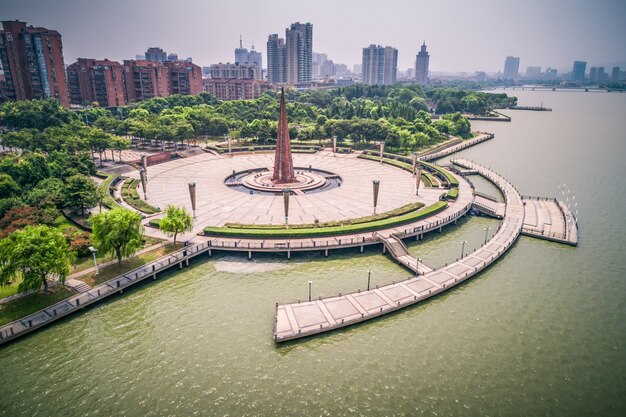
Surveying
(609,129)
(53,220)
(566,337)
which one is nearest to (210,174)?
(53,220)

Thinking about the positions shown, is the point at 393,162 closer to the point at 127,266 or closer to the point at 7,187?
the point at 127,266

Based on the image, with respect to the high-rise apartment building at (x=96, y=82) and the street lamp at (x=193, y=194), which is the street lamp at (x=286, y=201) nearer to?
the street lamp at (x=193, y=194)

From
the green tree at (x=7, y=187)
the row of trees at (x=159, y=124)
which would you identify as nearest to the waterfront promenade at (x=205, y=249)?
the green tree at (x=7, y=187)

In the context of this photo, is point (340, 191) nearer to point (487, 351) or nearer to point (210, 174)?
point (210, 174)

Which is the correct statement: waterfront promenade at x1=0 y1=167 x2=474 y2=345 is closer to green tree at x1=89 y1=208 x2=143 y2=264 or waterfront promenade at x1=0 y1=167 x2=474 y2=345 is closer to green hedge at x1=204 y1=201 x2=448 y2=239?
green hedge at x1=204 y1=201 x2=448 y2=239

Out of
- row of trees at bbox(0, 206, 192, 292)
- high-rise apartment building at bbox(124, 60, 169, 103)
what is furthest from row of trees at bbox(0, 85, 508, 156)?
row of trees at bbox(0, 206, 192, 292)

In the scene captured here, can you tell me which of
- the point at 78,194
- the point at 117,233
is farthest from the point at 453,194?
the point at 78,194

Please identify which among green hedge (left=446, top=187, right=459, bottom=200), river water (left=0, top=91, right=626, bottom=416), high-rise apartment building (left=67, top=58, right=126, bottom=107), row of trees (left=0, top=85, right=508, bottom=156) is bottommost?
river water (left=0, top=91, right=626, bottom=416)
